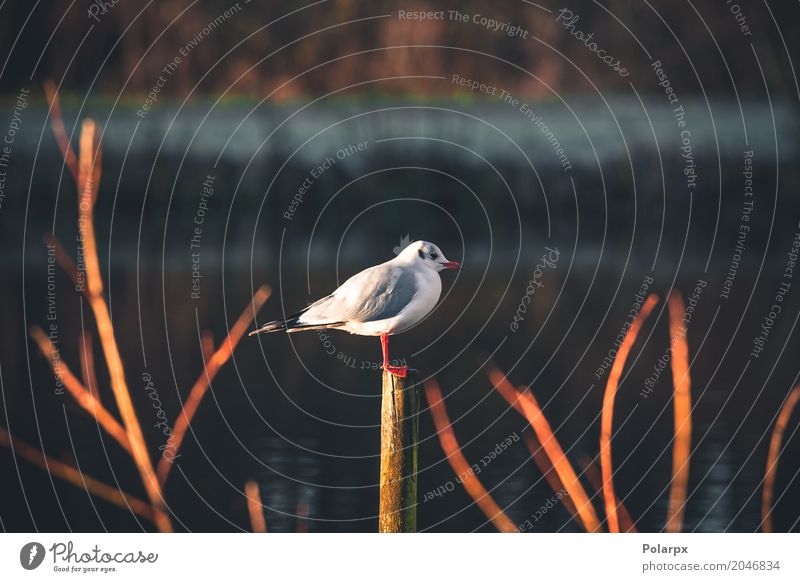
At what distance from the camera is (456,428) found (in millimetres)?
20094

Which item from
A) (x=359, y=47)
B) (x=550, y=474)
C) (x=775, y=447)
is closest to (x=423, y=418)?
(x=550, y=474)

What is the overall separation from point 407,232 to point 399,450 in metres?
26.4

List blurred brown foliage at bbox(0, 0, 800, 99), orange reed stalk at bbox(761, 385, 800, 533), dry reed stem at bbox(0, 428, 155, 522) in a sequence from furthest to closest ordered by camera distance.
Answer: blurred brown foliage at bbox(0, 0, 800, 99) < dry reed stem at bbox(0, 428, 155, 522) < orange reed stalk at bbox(761, 385, 800, 533)

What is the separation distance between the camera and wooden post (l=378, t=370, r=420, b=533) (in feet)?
27.6

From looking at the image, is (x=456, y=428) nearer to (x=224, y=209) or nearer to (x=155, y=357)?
(x=155, y=357)

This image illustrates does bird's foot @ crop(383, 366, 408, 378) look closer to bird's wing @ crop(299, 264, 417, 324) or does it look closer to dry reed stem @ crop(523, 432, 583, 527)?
bird's wing @ crop(299, 264, 417, 324)

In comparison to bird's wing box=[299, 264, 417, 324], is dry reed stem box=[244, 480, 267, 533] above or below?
below

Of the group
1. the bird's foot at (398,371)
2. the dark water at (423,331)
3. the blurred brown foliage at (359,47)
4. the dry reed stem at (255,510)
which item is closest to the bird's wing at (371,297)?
the bird's foot at (398,371)

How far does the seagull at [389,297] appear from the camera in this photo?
9.23m

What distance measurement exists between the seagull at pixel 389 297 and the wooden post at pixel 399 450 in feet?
2.24

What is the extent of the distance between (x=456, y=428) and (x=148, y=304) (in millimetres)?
12319
